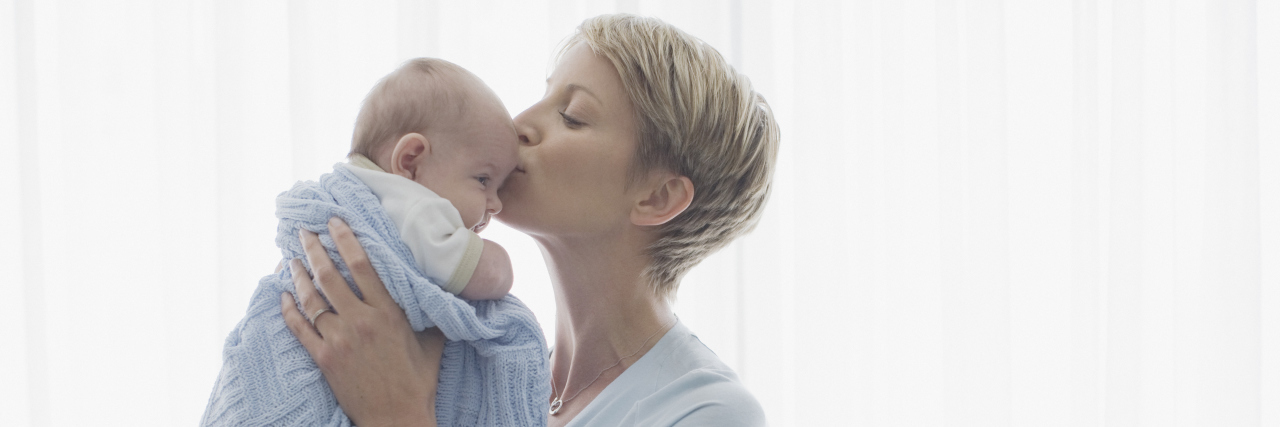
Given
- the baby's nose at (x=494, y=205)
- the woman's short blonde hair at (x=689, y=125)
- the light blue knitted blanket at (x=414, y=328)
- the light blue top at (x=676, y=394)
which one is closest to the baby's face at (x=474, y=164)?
the baby's nose at (x=494, y=205)

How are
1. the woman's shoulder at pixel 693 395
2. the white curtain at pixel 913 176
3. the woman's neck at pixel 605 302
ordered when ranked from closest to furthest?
the woman's shoulder at pixel 693 395 → the woman's neck at pixel 605 302 → the white curtain at pixel 913 176

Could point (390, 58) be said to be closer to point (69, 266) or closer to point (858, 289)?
point (69, 266)

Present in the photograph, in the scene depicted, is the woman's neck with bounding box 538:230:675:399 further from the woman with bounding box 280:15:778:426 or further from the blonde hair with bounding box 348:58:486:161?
the blonde hair with bounding box 348:58:486:161

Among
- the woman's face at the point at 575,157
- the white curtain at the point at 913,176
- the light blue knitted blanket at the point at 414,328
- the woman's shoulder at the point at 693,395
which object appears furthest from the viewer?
the white curtain at the point at 913,176

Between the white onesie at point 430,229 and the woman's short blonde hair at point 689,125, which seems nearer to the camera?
the white onesie at point 430,229

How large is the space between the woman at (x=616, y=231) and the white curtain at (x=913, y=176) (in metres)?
0.84

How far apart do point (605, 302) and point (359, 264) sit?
0.47 metres

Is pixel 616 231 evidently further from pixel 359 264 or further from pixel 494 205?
pixel 359 264

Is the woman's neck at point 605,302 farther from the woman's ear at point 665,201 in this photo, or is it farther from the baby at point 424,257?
the baby at point 424,257

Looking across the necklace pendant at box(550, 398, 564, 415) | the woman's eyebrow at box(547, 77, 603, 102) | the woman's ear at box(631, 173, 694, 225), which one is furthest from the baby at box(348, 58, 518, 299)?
the necklace pendant at box(550, 398, 564, 415)

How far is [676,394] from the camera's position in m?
1.11

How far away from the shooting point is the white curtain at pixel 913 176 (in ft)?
6.75

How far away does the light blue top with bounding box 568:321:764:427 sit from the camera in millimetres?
1049

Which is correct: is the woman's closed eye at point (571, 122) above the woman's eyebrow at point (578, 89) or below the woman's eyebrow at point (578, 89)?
below
